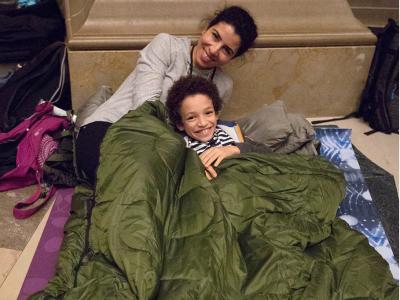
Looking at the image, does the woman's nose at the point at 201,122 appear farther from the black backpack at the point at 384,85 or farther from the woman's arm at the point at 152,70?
the black backpack at the point at 384,85

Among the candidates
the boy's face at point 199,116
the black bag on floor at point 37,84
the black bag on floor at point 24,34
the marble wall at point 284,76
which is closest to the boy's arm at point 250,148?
the boy's face at point 199,116

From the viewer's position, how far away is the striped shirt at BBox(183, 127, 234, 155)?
162 cm

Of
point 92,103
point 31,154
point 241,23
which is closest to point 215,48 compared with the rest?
point 241,23

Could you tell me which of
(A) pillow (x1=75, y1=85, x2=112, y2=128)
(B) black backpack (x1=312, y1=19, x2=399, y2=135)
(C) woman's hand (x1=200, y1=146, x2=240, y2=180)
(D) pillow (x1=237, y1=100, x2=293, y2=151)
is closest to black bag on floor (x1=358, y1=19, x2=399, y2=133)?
(B) black backpack (x1=312, y1=19, x2=399, y2=135)

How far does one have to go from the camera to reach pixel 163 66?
1724 millimetres

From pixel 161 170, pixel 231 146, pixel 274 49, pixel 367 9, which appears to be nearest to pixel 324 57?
pixel 274 49

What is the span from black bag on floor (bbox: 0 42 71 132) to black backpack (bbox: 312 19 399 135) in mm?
1283

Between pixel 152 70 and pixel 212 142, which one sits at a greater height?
pixel 152 70

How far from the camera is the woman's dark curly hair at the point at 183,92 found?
1606 millimetres

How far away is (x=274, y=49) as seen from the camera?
212 centimetres

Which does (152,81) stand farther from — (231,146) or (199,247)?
(199,247)

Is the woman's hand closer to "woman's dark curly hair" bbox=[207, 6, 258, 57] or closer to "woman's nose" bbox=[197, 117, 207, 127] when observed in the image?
"woman's nose" bbox=[197, 117, 207, 127]

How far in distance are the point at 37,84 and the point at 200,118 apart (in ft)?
2.79

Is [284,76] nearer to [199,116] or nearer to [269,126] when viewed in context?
[269,126]
